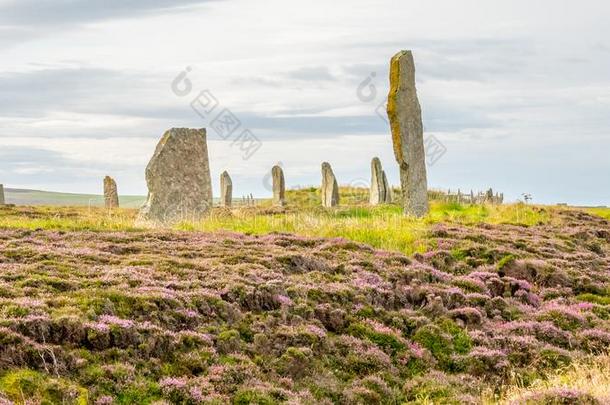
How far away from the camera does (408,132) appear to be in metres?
35.3

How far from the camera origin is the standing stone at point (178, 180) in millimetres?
32875

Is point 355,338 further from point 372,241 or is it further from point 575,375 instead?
point 372,241

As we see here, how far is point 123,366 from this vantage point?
→ 40.8 ft

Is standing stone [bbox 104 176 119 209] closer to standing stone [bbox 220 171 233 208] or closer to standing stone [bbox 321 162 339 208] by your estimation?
standing stone [bbox 220 171 233 208]

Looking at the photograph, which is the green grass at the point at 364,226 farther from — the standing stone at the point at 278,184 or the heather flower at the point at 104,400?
the standing stone at the point at 278,184

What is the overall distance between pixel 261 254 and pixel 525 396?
9.71 metres

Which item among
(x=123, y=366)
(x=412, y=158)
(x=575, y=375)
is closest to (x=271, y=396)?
(x=123, y=366)

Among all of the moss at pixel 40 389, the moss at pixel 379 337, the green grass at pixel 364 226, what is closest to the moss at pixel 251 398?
the moss at pixel 40 389

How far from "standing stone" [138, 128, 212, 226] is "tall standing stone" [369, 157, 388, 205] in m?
22.5

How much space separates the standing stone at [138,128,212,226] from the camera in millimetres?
32875

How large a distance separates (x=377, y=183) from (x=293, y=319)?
39982mm

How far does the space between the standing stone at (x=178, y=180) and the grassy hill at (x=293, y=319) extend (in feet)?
21.2

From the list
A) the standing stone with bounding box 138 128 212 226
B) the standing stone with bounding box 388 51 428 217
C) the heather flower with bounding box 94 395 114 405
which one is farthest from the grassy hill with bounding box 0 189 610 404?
the standing stone with bounding box 388 51 428 217

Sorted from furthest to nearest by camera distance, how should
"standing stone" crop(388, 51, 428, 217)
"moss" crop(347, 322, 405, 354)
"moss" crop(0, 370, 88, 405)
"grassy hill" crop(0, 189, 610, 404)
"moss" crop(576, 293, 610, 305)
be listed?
"standing stone" crop(388, 51, 428, 217)
"moss" crop(576, 293, 610, 305)
"moss" crop(347, 322, 405, 354)
"grassy hill" crop(0, 189, 610, 404)
"moss" crop(0, 370, 88, 405)
